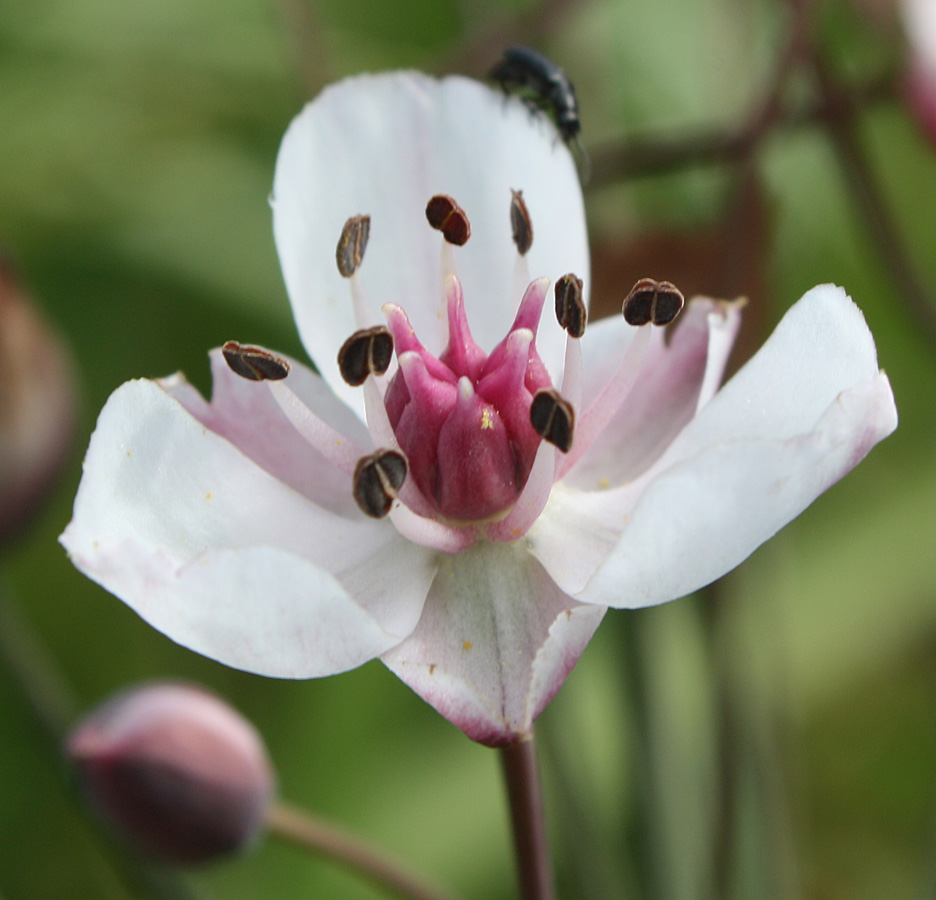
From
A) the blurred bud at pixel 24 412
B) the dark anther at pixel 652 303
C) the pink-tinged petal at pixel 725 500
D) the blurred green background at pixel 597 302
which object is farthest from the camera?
the blurred green background at pixel 597 302

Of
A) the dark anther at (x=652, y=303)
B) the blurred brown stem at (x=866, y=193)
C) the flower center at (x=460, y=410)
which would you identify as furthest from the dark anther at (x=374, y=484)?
the blurred brown stem at (x=866, y=193)

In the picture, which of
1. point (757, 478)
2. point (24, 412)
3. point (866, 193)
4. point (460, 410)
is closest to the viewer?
point (757, 478)

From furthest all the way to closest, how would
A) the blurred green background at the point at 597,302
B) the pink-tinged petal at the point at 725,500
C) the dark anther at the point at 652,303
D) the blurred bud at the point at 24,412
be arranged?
the blurred green background at the point at 597,302
the blurred bud at the point at 24,412
the dark anther at the point at 652,303
the pink-tinged petal at the point at 725,500

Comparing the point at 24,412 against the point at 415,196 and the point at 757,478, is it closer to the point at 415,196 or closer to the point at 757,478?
the point at 415,196

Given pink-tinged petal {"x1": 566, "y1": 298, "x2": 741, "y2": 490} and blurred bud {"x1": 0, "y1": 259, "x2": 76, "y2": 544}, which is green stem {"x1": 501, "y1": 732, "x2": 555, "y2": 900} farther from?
blurred bud {"x1": 0, "y1": 259, "x2": 76, "y2": 544}

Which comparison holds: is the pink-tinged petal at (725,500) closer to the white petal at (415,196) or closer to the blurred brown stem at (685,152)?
the white petal at (415,196)

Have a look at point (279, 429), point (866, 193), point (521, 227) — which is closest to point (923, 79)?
point (866, 193)

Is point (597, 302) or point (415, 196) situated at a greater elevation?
point (415, 196)
